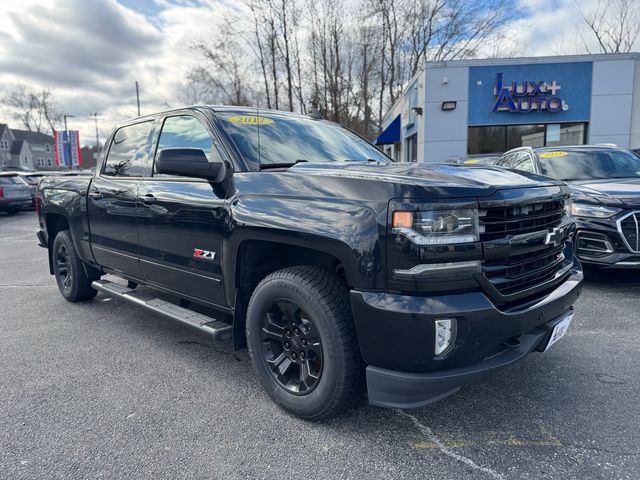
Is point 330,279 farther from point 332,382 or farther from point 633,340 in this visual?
point 633,340

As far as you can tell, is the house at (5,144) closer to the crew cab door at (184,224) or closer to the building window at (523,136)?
the building window at (523,136)

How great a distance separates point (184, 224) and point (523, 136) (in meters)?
15.6

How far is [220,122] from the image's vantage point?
322cm

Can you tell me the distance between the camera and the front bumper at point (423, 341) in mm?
2102

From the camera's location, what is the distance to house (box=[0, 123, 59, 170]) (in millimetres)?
73375

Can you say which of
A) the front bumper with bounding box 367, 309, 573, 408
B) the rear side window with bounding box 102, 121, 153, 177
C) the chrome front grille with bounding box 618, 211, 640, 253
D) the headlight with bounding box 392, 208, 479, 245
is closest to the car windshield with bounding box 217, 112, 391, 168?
the rear side window with bounding box 102, 121, 153, 177

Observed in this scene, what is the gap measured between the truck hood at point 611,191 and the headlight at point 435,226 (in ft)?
12.4

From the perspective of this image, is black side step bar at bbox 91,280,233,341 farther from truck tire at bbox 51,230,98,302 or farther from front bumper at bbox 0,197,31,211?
front bumper at bbox 0,197,31,211

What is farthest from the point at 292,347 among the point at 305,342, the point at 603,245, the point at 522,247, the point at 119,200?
the point at 603,245

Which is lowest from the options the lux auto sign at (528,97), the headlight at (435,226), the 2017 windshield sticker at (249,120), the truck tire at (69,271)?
the truck tire at (69,271)

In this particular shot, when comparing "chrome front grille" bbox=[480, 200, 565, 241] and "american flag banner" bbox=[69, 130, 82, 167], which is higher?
"american flag banner" bbox=[69, 130, 82, 167]

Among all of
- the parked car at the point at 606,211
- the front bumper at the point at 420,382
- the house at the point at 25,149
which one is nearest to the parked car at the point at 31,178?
the parked car at the point at 606,211

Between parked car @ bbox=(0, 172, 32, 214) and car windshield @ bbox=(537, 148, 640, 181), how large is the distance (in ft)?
58.9

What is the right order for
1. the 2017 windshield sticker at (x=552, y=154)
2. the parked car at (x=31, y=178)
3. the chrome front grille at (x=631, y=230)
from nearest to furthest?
the chrome front grille at (x=631, y=230) → the 2017 windshield sticker at (x=552, y=154) → the parked car at (x=31, y=178)
